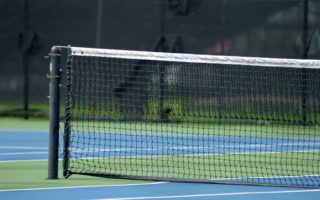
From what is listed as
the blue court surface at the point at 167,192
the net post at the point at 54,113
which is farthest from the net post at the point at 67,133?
the blue court surface at the point at 167,192

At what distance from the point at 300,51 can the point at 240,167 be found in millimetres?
5870

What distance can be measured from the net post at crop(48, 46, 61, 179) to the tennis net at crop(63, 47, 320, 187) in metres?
0.15

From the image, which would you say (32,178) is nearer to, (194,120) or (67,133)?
(67,133)

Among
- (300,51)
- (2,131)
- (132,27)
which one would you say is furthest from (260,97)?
(2,131)

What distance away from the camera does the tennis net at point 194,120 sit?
25.7 ft

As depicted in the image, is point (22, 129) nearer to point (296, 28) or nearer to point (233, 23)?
Result: point (233, 23)

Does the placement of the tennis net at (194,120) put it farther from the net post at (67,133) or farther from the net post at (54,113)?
the net post at (54,113)

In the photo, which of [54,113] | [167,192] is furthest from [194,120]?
[167,192]

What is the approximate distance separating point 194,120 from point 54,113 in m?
5.11

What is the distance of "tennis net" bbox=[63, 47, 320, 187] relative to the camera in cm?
782

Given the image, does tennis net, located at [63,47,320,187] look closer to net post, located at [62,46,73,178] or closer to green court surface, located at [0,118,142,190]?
net post, located at [62,46,73,178]

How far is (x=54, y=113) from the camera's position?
7301mm

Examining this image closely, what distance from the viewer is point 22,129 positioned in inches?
499

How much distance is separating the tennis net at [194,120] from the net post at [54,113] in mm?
149
